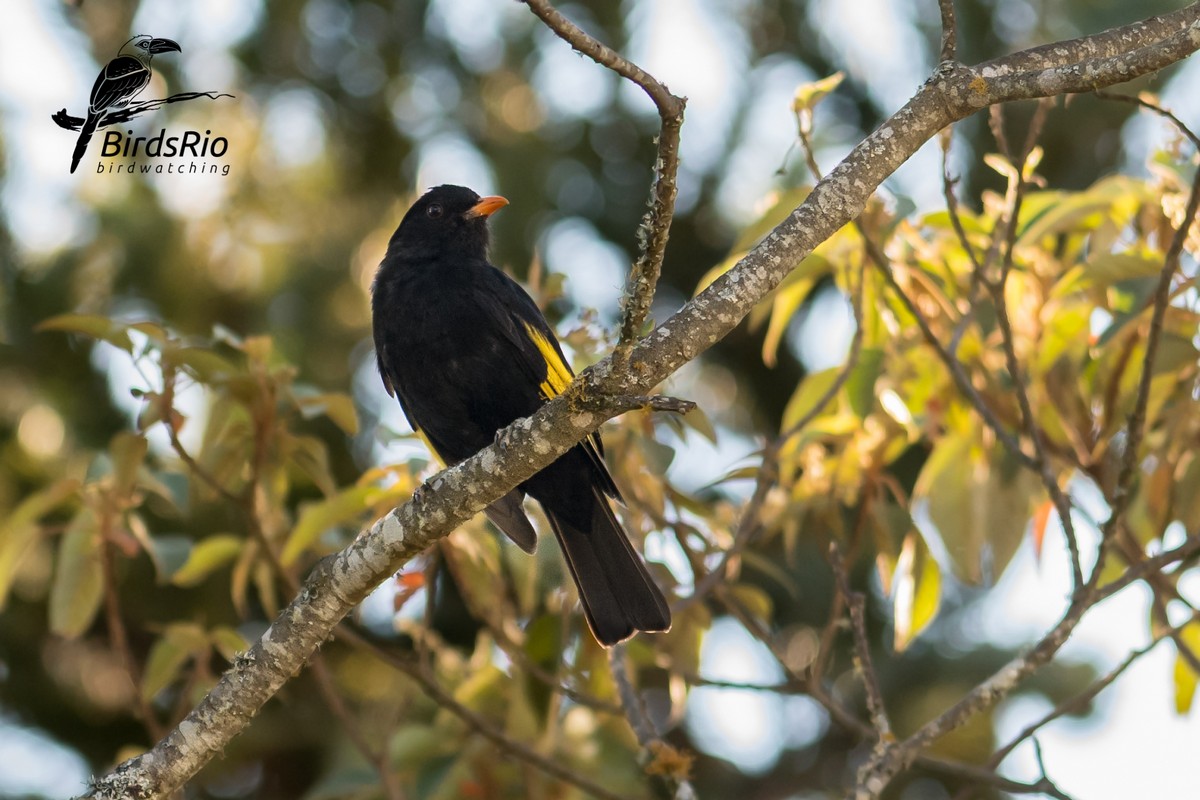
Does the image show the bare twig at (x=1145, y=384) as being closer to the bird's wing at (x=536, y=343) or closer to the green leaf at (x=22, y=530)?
the bird's wing at (x=536, y=343)

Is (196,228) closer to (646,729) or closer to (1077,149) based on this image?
(646,729)

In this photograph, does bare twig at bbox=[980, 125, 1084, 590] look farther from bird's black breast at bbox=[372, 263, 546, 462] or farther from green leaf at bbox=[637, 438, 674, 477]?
bird's black breast at bbox=[372, 263, 546, 462]

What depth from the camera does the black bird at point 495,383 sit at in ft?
13.4

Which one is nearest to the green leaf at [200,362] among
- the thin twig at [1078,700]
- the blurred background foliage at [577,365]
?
the blurred background foliage at [577,365]

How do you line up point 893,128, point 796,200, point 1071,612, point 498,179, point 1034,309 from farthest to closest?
point 498,179
point 1034,309
point 796,200
point 1071,612
point 893,128

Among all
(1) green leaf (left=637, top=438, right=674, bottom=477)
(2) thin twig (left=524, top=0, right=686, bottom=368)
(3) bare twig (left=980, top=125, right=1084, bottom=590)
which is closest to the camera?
(2) thin twig (left=524, top=0, right=686, bottom=368)

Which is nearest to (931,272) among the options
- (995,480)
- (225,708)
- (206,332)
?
(995,480)

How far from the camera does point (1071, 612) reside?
134 inches

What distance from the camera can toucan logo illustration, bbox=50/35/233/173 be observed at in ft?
19.1

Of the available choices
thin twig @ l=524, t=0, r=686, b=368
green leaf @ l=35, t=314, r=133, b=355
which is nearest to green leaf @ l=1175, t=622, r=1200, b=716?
thin twig @ l=524, t=0, r=686, b=368

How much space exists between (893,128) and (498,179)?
3.68 metres

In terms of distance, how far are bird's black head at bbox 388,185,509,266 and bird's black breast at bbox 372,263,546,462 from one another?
0.81 ft

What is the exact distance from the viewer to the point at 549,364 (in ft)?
14.1

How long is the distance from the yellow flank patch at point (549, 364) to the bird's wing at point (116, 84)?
2616mm
